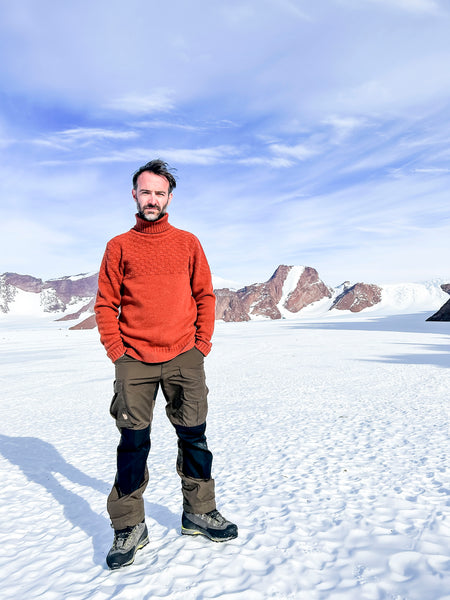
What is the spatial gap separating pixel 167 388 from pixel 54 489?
1.95 meters

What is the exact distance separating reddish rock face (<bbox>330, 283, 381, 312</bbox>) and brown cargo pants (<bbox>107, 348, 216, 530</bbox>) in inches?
5823

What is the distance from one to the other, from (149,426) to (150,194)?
→ 1551 mm

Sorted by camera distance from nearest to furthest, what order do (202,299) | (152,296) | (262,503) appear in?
(152,296), (202,299), (262,503)

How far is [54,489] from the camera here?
3.72 metres

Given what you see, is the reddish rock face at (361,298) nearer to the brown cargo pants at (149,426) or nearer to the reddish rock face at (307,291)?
the reddish rock face at (307,291)

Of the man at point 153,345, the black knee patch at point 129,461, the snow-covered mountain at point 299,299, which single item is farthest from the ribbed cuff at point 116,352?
the snow-covered mountain at point 299,299

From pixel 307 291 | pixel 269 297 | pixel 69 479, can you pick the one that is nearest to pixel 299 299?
pixel 307 291

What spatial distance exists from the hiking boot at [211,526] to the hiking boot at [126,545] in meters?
0.30

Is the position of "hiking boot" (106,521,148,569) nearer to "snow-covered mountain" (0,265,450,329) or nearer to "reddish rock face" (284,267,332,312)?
"snow-covered mountain" (0,265,450,329)

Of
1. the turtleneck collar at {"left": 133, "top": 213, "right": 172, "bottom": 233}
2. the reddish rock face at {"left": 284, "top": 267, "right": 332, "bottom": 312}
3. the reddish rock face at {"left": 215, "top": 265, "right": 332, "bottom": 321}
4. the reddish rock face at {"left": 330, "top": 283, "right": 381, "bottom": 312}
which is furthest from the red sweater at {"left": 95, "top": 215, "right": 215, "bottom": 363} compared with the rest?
the reddish rock face at {"left": 284, "top": 267, "right": 332, "bottom": 312}

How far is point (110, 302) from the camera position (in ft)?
8.75

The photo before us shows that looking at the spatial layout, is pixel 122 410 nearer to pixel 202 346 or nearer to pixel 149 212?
pixel 202 346

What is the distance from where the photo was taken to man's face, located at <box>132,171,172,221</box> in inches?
106

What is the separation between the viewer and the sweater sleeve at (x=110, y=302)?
8.39 feet
